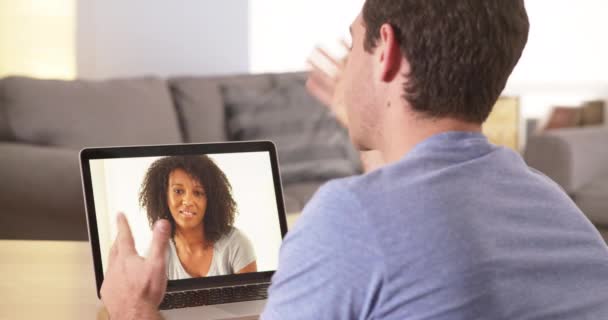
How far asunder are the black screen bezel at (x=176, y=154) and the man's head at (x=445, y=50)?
504 millimetres

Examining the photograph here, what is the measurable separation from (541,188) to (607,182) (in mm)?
2777

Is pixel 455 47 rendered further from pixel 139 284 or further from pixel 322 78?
pixel 322 78

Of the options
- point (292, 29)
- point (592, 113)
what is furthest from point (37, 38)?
point (592, 113)

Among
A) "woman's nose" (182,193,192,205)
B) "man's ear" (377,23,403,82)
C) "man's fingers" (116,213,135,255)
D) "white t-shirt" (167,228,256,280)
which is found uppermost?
"man's ear" (377,23,403,82)

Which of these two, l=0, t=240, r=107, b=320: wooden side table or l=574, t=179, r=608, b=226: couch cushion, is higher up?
l=0, t=240, r=107, b=320: wooden side table

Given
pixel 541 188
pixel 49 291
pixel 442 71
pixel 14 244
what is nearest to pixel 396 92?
pixel 442 71

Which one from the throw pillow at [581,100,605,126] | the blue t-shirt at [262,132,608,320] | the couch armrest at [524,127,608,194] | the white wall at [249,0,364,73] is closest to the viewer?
the blue t-shirt at [262,132,608,320]

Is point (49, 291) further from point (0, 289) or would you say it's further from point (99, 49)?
point (99, 49)

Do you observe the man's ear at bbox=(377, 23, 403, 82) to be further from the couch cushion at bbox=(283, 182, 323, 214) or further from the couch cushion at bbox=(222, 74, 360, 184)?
the couch cushion at bbox=(222, 74, 360, 184)

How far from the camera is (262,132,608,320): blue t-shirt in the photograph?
700 mm

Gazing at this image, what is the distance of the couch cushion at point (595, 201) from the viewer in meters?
3.27

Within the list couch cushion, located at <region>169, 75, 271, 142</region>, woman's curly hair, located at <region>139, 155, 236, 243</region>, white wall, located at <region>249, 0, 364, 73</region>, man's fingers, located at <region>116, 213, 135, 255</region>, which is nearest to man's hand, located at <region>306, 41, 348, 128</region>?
woman's curly hair, located at <region>139, 155, 236, 243</region>

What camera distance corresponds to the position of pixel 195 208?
49.8 inches

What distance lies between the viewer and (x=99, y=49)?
3561mm
